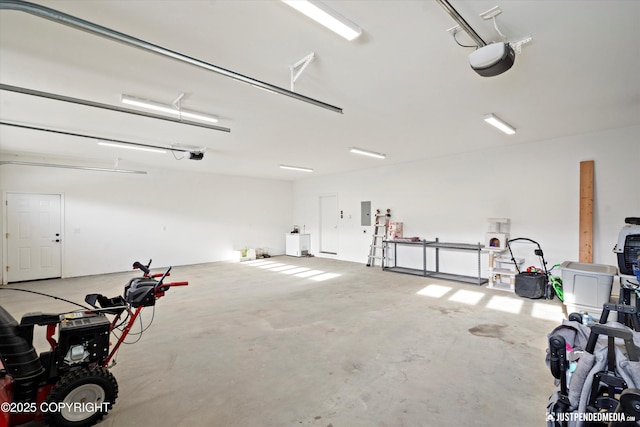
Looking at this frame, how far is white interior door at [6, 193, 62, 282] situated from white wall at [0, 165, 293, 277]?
16 cm

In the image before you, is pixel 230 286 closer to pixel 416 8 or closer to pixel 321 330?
pixel 321 330

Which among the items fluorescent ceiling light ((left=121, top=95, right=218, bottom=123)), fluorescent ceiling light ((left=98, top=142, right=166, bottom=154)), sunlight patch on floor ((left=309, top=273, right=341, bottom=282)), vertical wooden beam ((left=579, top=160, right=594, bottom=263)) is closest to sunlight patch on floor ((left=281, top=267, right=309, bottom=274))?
sunlight patch on floor ((left=309, top=273, right=341, bottom=282))

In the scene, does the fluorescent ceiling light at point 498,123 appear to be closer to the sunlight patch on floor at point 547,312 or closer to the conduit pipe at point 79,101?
the sunlight patch on floor at point 547,312

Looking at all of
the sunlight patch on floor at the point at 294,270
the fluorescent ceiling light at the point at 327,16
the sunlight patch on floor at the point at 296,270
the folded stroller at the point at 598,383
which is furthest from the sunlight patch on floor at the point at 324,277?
the fluorescent ceiling light at the point at 327,16

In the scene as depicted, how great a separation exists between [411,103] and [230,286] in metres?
4.89

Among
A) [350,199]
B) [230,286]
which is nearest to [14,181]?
[230,286]

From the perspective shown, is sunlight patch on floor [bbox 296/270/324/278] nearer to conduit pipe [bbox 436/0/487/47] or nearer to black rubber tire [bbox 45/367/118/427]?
black rubber tire [bbox 45/367/118/427]

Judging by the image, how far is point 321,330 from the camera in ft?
12.1

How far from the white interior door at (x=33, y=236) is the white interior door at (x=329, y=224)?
7182 millimetres

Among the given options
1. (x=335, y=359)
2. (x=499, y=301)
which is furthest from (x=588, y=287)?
(x=335, y=359)

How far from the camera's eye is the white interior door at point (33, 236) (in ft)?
20.8

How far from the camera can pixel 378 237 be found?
8.30m

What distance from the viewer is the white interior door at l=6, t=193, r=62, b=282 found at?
6.34 m

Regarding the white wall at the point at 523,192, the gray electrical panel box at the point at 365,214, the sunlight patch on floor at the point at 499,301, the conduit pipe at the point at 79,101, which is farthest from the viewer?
the gray electrical panel box at the point at 365,214
